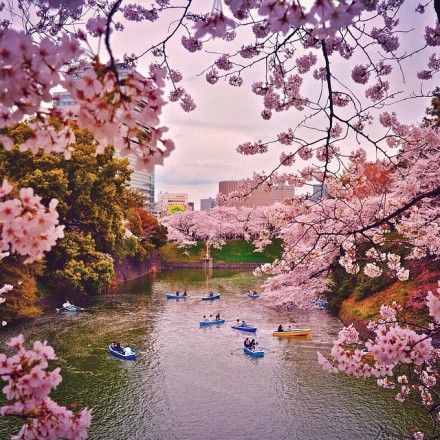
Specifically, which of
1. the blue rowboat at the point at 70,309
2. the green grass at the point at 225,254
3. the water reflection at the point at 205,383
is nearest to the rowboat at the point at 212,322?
the water reflection at the point at 205,383

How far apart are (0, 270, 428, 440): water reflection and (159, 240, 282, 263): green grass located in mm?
27458

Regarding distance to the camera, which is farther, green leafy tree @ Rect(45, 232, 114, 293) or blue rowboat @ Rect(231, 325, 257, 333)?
green leafy tree @ Rect(45, 232, 114, 293)

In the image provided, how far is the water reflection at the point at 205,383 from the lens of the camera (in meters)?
11.8

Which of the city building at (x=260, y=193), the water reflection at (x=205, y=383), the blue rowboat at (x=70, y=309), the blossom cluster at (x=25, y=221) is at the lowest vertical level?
the water reflection at (x=205, y=383)

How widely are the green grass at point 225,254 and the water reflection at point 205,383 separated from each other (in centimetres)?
2746

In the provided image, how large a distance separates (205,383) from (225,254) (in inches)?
1571

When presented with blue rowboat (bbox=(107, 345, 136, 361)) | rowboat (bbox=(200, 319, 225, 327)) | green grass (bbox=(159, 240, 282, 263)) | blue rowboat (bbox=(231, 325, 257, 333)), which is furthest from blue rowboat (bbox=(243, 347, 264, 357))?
green grass (bbox=(159, 240, 282, 263))

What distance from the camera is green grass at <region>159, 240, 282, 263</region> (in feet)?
174

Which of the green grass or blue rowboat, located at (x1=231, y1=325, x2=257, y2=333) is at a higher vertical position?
the green grass

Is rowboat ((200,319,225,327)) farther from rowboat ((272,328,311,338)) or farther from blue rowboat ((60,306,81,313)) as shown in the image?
blue rowboat ((60,306,81,313))

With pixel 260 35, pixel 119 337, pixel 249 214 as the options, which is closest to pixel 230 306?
pixel 119 337

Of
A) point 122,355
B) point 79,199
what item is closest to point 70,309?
point 79,199

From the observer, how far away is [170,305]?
28.3 m

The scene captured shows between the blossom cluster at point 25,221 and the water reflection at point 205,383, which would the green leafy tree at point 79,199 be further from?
the blossom cluster at point 25,221
